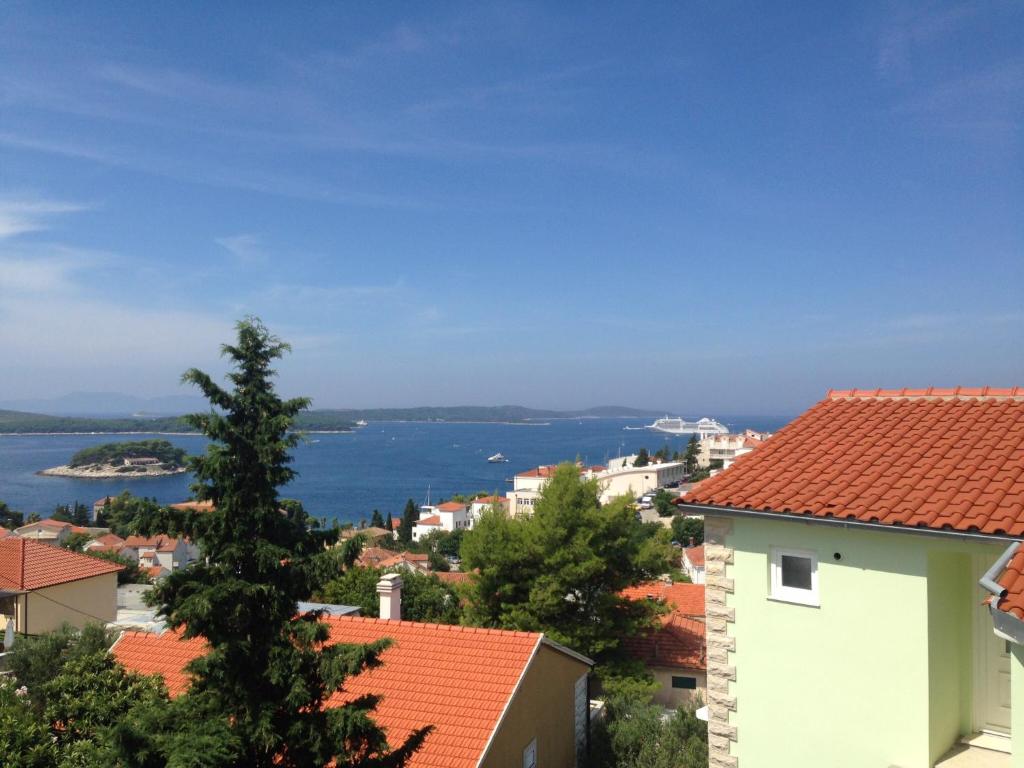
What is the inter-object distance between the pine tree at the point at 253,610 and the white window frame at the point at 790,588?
3724mm

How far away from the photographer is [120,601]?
2392 cm

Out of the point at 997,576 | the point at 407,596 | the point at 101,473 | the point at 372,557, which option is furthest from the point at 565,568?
the point at 101,473

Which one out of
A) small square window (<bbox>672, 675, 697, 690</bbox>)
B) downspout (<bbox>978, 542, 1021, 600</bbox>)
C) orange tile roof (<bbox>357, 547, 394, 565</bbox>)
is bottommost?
orange tile roof (<bbox>357, 547, 394, 565</bbox>)

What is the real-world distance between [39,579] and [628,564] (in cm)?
1477

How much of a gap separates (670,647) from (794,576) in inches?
597

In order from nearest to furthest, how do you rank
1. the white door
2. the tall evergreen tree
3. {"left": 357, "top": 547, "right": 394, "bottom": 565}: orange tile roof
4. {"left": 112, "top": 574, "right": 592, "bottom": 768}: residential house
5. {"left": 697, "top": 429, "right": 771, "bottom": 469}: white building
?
the white door
{"left": 112, "top": 574, "right": 592, "bottom": 768}: residential house
{"left": 357, "top": 547, "right": 394, "bottom": 565}: orange tile roof
the tall evergreen tree
{"left": 697, "top": 429, "right": 771, "bottom": 469}: white building

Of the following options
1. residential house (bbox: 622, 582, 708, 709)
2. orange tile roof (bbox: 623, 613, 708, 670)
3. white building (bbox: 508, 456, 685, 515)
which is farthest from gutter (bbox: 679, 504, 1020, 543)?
white building (bbox: 508, 456, 685, 515)

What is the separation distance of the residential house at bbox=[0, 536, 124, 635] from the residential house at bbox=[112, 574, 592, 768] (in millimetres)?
6337

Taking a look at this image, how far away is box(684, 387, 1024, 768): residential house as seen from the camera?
6.16 metres

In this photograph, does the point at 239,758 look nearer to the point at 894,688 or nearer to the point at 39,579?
the point at 894,688

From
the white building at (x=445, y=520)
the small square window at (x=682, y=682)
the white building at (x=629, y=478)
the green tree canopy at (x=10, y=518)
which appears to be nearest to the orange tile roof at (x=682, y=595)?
the small square window at (x=682, y=682)

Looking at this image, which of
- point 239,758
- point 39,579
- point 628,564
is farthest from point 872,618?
point 39,579

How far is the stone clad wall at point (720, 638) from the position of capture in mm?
7234

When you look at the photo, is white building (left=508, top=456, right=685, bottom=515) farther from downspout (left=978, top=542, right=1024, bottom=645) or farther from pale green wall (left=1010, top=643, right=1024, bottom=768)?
pale green wall (left=1010, top=643, right=1024, bottom=768)
